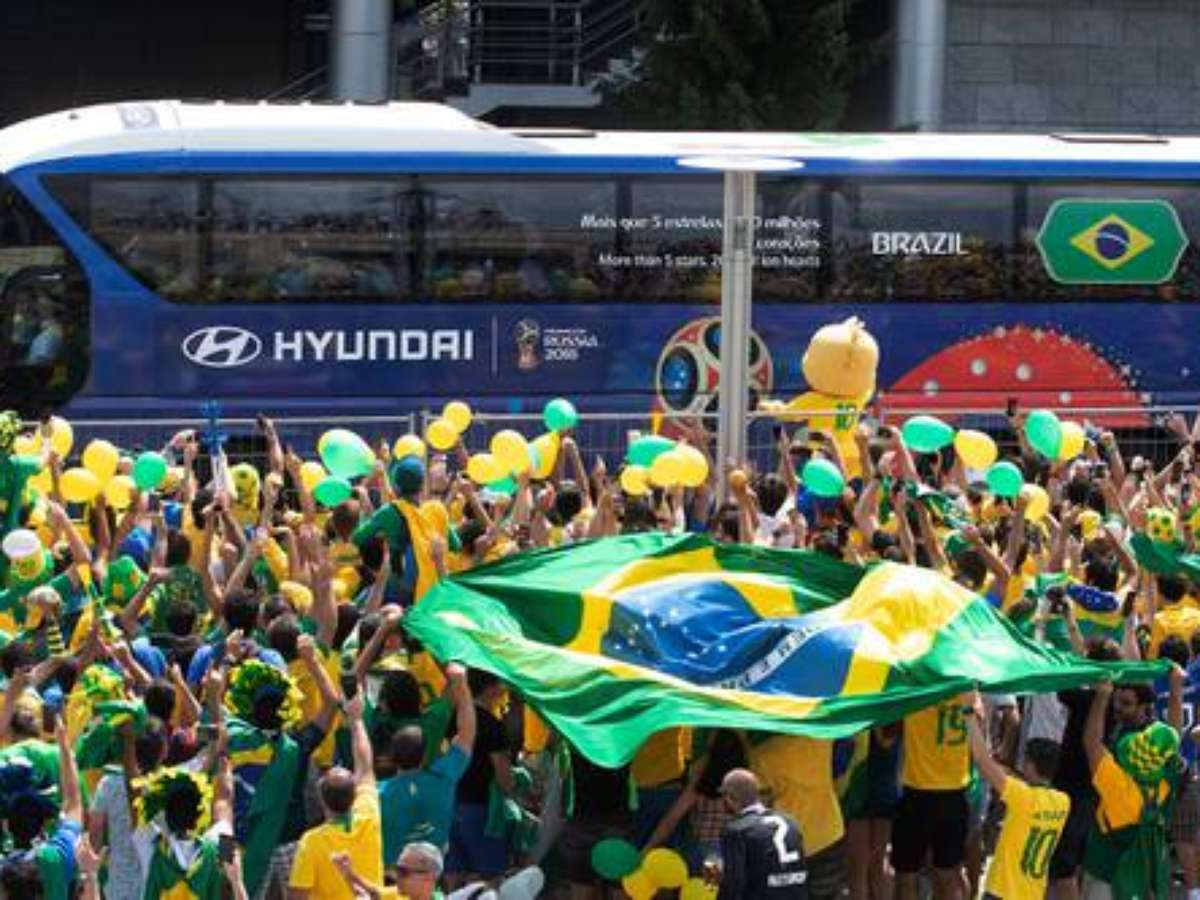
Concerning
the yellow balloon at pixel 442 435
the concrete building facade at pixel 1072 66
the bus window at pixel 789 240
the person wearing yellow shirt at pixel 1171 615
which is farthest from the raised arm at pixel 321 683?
the concrete building facade at pixel 1072 66

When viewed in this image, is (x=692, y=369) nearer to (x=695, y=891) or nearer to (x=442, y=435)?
(x=442, y=435)

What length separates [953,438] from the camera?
546 inches

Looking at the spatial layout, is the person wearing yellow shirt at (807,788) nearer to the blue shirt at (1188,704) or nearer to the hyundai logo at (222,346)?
the blue shirt at (1188,704)

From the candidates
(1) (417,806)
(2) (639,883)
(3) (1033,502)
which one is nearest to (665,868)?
(2) (639,883)

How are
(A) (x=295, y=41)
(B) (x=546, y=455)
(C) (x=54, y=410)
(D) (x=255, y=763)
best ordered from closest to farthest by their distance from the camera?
(D) (x=255, y=763), (B) (x=546, y=455), (C) (x=54, y=410), (A) (x=295, y=41)

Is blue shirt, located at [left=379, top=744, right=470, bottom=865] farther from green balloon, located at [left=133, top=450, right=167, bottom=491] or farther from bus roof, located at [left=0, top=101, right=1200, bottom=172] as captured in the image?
bus roof, located at [left=0, top=101, right=1200, bottom=172]

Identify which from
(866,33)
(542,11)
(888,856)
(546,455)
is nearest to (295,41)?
(542,11)

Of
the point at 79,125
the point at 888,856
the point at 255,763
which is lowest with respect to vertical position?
the point at 888,856

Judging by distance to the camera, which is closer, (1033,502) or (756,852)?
(756,852)

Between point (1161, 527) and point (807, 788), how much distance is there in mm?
2737

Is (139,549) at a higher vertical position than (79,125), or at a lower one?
lower

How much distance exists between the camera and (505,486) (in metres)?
13.2

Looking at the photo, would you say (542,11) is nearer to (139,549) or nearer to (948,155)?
(948,155)

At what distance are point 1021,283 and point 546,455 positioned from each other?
8.99 m
